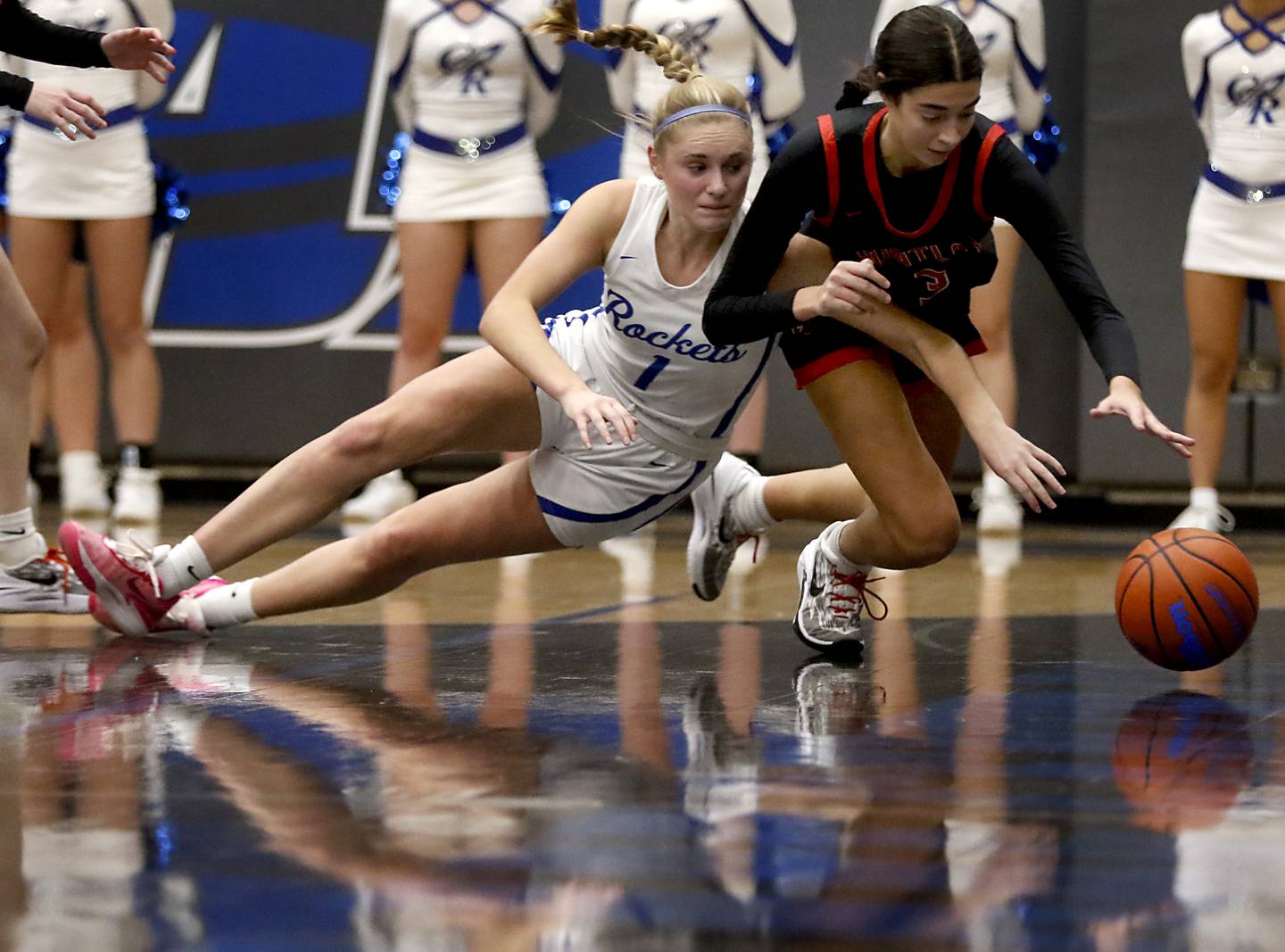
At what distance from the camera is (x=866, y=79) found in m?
4.05

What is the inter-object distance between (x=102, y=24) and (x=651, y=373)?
14.2 ft

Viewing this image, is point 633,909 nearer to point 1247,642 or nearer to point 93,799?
point 93,799

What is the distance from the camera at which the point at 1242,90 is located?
7000 mm

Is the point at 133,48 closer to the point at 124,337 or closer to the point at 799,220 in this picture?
the point at 799,220

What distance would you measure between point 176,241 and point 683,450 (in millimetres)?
5739

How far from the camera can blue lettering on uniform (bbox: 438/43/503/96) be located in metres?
7.66

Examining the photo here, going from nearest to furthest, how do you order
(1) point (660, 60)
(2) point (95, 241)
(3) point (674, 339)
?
(3) point (674, 339)
(1) point (660, 60)
(2) point (95, 241)

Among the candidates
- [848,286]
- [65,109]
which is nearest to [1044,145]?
[848,286]

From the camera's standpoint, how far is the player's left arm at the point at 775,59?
7.50 m

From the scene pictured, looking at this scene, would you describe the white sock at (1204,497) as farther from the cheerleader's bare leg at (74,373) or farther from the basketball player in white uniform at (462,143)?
the cheerleader's bare leg at (74,373)

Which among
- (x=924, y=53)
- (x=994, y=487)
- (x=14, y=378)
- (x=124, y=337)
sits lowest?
(x=994, y=487)

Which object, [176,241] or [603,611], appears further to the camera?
[176,241]

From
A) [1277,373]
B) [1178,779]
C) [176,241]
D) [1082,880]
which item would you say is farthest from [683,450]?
[176,241]

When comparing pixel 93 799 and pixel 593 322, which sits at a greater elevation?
pixel 593 322
